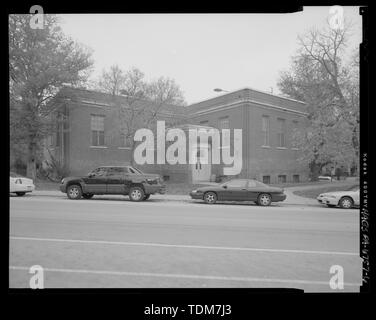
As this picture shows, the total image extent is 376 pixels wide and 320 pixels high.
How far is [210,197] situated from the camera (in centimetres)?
1016

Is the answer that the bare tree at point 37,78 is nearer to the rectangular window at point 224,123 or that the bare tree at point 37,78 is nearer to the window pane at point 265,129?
the rectangular window at point 224,123

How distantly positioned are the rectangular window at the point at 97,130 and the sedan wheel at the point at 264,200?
7.15m

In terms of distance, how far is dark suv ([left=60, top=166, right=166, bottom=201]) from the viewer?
255 inches

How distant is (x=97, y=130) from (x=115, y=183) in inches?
151

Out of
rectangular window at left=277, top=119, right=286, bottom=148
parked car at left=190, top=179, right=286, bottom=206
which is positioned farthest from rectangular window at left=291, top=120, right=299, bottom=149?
parked car at left=190, top=179, right=286, bottom=206

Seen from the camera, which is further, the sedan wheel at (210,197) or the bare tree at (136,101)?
the sedan wheel at (210,197)

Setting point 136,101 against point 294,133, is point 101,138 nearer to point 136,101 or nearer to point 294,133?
point 136,101

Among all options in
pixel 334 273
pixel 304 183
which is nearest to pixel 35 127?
pixel 334 273

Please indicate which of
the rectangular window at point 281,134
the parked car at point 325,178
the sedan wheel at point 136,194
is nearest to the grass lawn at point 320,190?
the parked car at point 325,178

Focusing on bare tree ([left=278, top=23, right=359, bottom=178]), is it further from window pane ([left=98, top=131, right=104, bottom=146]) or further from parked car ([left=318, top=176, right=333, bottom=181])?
window pane ([left=98, top=131, right=104, bottom=146])

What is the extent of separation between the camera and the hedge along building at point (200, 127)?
4605 mm

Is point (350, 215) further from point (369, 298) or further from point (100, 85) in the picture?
point (100, 85)

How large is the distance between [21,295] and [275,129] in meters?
7.05

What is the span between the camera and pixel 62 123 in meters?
4.30
